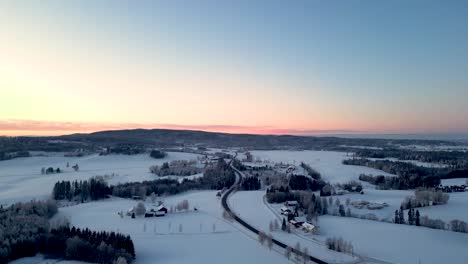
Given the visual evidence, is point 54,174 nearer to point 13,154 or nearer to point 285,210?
point 13,154

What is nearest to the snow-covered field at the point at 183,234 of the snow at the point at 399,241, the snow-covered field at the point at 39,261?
the snow-covered field at the point at 39,261

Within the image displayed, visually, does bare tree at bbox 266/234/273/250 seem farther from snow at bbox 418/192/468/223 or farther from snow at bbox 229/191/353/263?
snow at bbox 418/192/468/223

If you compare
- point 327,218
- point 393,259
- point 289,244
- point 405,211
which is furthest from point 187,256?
point 405,211

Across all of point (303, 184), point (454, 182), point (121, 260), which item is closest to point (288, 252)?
point (121, 260)

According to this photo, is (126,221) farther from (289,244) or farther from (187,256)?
(289,244)

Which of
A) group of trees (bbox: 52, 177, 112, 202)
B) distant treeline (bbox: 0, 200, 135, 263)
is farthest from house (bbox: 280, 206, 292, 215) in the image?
group of trees (bbox: 52, 177, 112, 202)

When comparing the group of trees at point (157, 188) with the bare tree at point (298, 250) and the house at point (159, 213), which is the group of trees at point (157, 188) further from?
the bare tree at point (298, 250)
